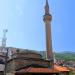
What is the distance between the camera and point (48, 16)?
101 feet

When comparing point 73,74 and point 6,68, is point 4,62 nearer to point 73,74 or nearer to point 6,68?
point 6,68

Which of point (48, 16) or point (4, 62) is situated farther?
point (48, 16)

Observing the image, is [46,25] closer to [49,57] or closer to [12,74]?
[49,57]

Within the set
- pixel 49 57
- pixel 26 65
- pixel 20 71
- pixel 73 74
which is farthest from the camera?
pixel 73 74

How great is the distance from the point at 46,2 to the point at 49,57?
10.6 m

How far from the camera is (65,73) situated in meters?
33.1

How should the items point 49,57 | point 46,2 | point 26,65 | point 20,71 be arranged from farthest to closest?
point 46,2 < point 49,57 < point 26,65 < point 20,71

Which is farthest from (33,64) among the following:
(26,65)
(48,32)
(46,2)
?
(46,2)

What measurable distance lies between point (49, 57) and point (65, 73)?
674 cm

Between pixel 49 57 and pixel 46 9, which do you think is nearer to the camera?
pixel 49 57

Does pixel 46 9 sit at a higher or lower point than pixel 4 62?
higher

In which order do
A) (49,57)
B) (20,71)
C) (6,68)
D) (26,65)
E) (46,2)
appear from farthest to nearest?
(46,2) < (49,57) < (6,68) < (26,65) < (20,71)

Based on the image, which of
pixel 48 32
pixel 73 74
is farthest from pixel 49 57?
pixel 73 74

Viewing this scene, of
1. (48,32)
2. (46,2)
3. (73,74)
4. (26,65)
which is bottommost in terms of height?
Answer: (73,74)
